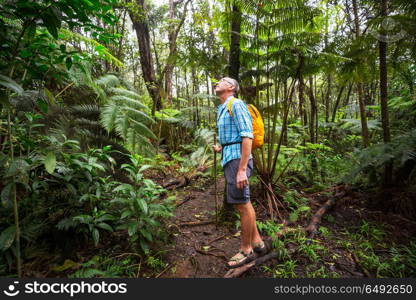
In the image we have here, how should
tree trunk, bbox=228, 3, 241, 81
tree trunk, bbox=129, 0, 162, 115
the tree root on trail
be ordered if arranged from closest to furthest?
tree trunk, bbox=228, 3, 241, 81
the tree root on trail
tree trunk, bbox=129, 0, 162, 115

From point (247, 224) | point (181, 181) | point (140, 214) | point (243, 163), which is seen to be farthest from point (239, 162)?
point (181, 181)

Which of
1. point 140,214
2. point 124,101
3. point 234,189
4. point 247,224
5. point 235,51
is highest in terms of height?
point 235,51

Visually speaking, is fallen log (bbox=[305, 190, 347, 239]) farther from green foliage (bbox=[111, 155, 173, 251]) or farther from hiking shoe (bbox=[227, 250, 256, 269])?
green foliage (bbox=[111, 155, 173, 251])

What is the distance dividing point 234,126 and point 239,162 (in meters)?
0.35

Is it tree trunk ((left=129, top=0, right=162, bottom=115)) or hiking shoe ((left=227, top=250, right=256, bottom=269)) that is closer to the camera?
hiking shoe ((left=227, top=250, right=256, bottom=269))

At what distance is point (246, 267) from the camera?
7.09ft

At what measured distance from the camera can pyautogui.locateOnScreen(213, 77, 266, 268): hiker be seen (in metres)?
2.13

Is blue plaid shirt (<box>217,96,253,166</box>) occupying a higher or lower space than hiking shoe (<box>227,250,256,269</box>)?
higher

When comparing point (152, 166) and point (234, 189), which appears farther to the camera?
point (152, 166)

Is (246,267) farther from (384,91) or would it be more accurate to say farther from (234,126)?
(384,91)

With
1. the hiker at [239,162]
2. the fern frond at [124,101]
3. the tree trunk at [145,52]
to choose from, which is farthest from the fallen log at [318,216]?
the tree trunk at [145,52]

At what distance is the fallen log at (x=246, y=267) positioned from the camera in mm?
2080

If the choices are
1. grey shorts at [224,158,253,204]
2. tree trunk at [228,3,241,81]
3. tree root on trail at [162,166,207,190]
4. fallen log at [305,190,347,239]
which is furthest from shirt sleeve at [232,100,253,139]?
tree root on trail at [162,166,207,190]

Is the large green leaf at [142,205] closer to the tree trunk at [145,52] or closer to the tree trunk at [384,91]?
the tree trunk at [384,91]
